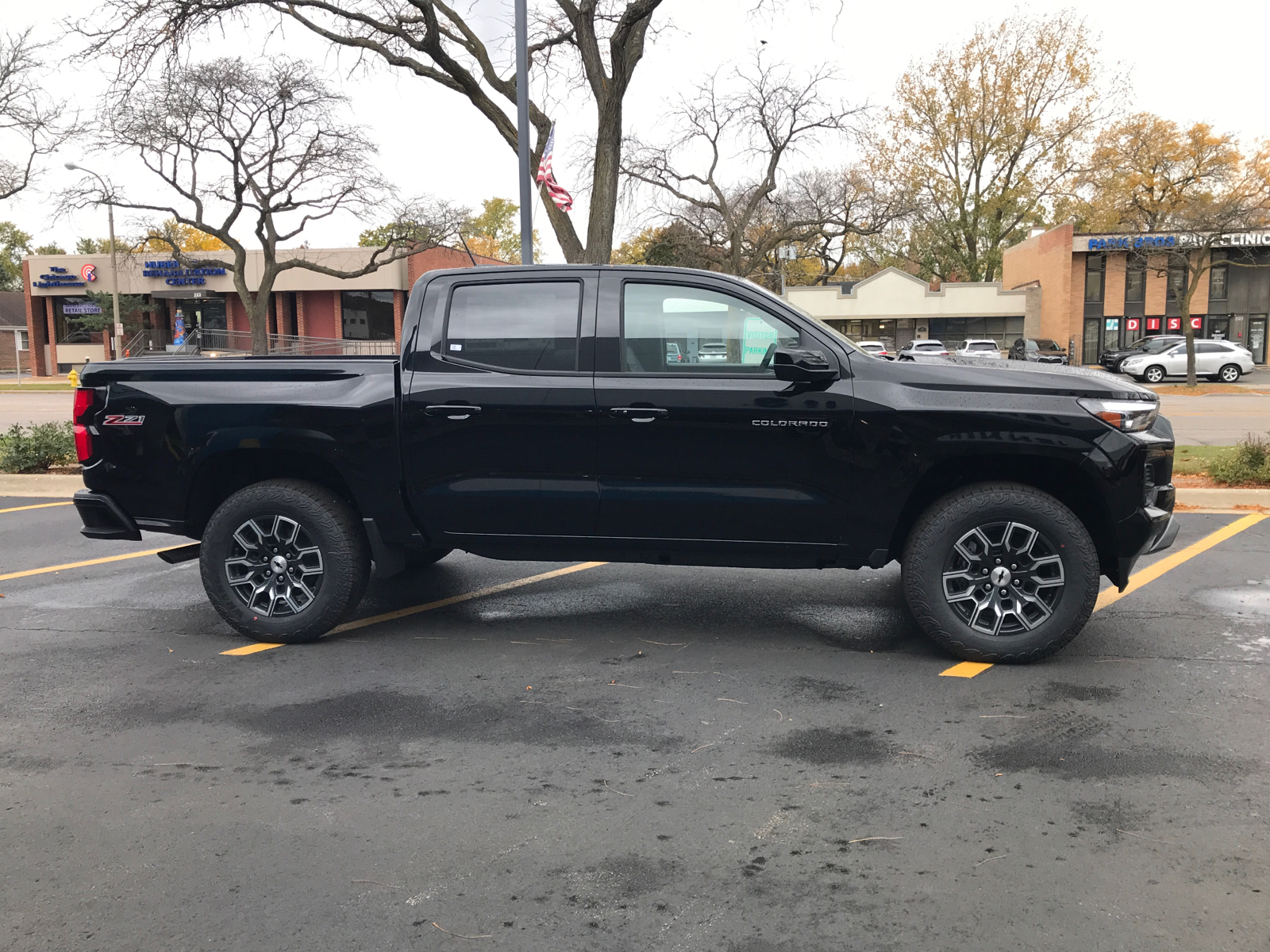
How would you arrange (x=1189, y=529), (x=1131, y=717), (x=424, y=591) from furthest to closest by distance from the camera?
1. (x=1189, y=529)
2. (x=424, y=591)
3. (x=1131, y=717)

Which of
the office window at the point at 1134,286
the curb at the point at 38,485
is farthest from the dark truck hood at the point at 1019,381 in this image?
the office window at the point at 1134,286

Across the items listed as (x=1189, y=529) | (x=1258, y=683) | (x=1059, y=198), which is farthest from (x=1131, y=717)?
(x=1059, y=198)

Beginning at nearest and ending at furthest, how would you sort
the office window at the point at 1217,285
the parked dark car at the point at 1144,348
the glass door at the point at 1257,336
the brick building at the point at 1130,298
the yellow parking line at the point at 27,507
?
the yellow parking line at the point at 27,507 < the parked dark car at the point at 1144,348 < the brick building at the point at 1130,298 < the office window at the point at 1217,285 < the glass door at the point at 1257,336

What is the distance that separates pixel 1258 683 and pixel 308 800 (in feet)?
14.1

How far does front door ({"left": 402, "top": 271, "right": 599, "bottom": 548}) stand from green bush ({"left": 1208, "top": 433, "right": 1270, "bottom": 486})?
302 inches

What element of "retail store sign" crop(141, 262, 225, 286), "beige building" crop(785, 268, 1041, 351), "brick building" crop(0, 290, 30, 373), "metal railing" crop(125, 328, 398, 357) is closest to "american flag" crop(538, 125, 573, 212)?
"metal railing" crop(125, 328, 398, 357)

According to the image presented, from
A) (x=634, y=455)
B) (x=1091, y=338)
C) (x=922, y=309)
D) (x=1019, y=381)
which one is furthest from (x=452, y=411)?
(x=922, y=309)

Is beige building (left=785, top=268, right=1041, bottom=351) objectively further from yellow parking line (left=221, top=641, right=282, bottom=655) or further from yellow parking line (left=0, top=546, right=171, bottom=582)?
yellow parking line (left=221, top=641, right=282, bottom=655)

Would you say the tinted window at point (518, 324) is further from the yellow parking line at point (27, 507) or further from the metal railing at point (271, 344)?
the metal railing at point (271, 344)

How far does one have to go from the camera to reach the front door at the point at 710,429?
5156mm

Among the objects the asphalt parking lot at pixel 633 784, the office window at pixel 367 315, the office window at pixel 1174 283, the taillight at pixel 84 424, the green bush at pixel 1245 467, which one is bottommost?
the asphalt parking lot at pixel 633 784

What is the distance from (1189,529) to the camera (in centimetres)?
870

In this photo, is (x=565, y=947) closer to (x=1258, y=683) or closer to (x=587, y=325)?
(x=587, y=325)

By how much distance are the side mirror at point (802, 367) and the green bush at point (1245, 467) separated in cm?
693
